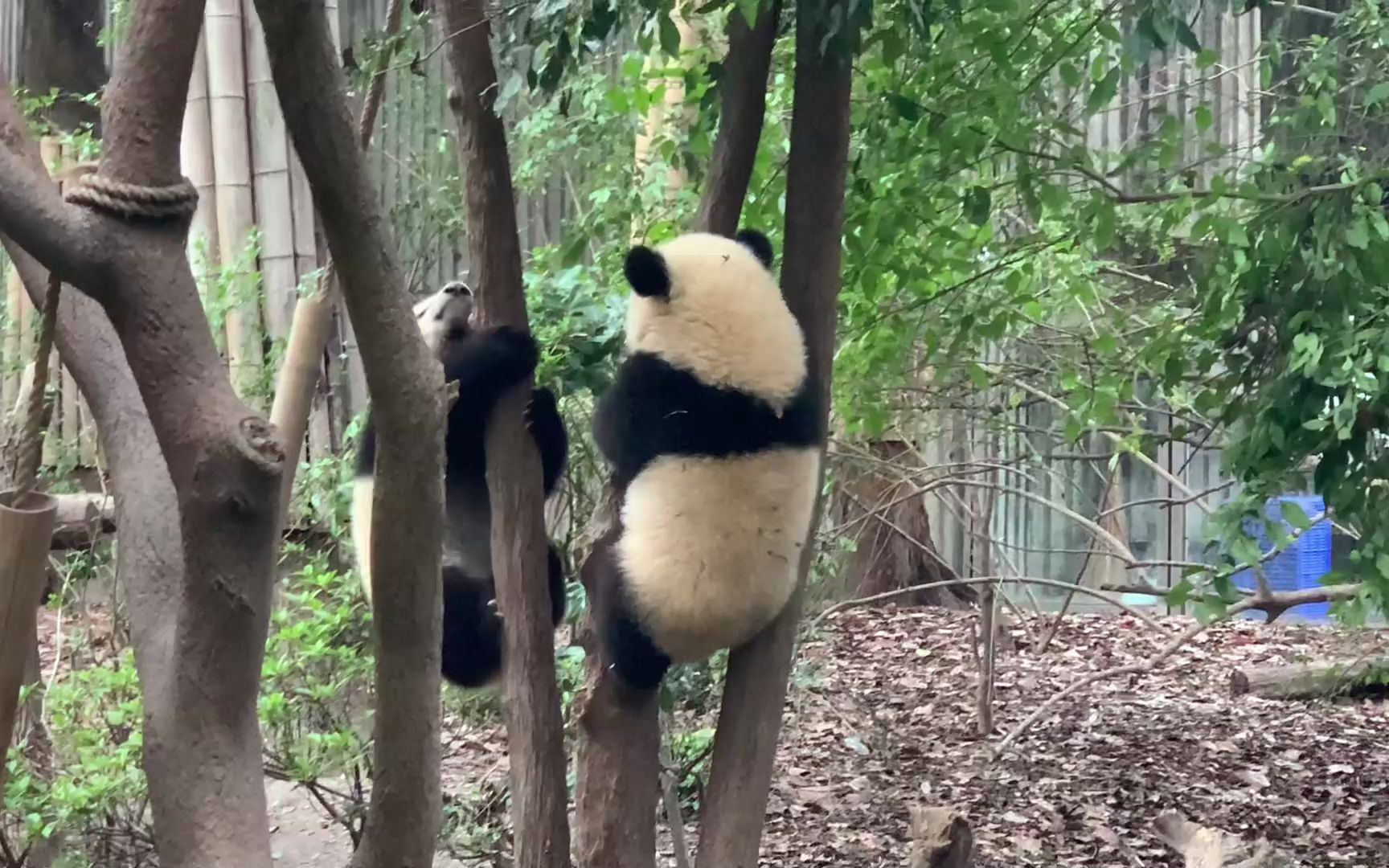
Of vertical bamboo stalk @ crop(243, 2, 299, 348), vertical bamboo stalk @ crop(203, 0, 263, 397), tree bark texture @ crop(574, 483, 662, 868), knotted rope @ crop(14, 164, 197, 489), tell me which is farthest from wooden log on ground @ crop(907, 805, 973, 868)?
vertical bamboo stalk @ crop(243, 2, 299, 348)

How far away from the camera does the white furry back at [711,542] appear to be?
2914mm

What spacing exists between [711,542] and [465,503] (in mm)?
1472

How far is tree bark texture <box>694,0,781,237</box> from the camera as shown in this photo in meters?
2.89

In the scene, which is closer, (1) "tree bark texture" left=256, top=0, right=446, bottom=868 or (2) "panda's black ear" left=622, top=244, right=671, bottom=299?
(1) "tree bark texture" left=256, top=0, right=446, bottom=868

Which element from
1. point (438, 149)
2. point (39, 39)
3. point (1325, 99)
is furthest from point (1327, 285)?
point (39, 39)

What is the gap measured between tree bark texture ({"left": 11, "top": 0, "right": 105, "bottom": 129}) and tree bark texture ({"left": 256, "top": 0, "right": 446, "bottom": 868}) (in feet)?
23.0

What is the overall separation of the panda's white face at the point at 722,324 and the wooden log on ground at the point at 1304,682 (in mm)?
4202

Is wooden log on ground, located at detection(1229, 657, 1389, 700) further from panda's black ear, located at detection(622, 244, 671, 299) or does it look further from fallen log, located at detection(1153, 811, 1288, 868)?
panda's black ear, located at detection(622, 244, 671, 299)

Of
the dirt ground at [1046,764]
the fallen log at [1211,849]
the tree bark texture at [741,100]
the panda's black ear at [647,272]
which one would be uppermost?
the tree bark texture at [741,100]

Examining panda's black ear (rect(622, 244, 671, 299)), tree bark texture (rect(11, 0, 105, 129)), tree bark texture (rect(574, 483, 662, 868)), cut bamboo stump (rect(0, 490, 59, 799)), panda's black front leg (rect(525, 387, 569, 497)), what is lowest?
tree bark texture (rect(574, 483, 662, 868))

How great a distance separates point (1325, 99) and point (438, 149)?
424cm

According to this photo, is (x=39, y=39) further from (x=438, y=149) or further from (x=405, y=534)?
(x=405, y=534)

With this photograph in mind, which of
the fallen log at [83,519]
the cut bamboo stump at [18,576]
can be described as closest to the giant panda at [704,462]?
the cut bamboo stump at [18,576]

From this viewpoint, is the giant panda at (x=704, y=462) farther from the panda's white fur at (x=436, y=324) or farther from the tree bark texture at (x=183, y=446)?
the tree bark texture at (x=183, y=446)
